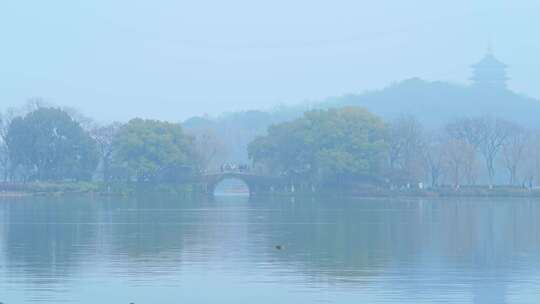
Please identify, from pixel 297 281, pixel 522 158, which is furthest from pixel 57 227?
pixel 522 158

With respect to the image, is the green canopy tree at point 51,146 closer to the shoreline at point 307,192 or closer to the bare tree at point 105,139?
the shoreline at point 307,192

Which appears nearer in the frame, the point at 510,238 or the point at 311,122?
the point at 510,238

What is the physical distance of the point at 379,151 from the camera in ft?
294

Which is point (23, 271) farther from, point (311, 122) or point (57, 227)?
point (311, 122)

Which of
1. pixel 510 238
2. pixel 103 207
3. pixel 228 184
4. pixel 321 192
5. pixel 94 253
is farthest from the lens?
pixel 228 184

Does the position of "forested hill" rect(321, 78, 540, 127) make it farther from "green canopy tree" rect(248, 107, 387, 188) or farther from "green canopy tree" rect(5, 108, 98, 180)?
"green canopy tree" rect(5, 108, 98, 180)

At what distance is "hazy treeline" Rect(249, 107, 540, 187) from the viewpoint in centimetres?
8925

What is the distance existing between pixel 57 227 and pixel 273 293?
21514 millimetres

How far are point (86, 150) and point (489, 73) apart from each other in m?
109

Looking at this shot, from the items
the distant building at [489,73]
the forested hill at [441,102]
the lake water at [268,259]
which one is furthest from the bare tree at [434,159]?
the distant building at [489,73]

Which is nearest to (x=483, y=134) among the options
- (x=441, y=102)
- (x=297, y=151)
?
(x=297, y=151)

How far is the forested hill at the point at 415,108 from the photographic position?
14475cm

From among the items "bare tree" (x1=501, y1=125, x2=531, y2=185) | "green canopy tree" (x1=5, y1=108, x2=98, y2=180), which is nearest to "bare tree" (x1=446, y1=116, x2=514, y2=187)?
"bare tree" (x1=501, y1=125, x2=531, y2=185)

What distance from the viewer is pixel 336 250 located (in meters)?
35.5
